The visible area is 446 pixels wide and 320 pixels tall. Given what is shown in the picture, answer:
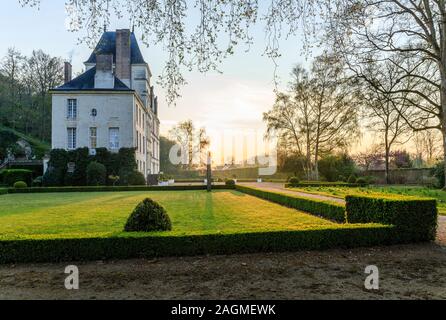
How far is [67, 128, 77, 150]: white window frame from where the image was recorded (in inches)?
1221

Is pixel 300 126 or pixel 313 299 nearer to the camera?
pixel 313 299

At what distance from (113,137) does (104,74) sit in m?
5.72

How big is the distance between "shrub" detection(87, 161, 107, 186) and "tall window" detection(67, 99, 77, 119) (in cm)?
525

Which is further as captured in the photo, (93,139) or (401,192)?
(93,139)

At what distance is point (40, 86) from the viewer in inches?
1959

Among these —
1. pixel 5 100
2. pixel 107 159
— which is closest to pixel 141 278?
pixel 107 159

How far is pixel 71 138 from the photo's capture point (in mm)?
31188

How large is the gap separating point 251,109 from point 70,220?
672 cm

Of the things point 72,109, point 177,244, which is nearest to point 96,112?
point 72,109

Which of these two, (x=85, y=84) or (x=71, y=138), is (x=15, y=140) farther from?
(x=85, y=84)

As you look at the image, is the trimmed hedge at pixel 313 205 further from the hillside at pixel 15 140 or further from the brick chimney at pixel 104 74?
the hillside at pixel 15 140

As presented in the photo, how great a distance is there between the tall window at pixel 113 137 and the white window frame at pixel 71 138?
9.86ft
